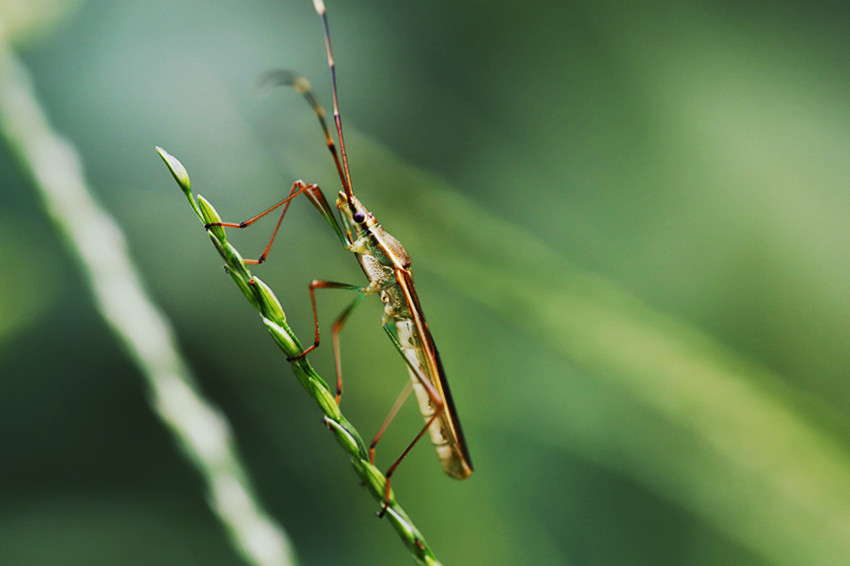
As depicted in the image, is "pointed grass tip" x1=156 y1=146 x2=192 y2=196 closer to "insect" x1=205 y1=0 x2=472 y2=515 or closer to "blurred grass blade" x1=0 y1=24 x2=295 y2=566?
"blurred grass blade" x1=0 y1=24 x2=295 y2=566

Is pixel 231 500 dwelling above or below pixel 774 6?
below

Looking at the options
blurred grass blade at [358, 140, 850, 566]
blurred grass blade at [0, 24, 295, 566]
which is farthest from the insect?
blurred grass blade at [0, 24, 295, 566]

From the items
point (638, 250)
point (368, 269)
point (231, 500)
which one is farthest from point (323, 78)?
point (231, 500)

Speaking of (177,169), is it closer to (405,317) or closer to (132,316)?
(132,316)

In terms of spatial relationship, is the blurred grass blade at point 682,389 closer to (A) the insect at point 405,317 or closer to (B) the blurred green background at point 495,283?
(B) the blurred green background at point 495,283

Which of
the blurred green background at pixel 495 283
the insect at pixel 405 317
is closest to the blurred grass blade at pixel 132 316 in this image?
the insect at pixel 405 317

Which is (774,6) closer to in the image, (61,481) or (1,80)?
(1,80)
